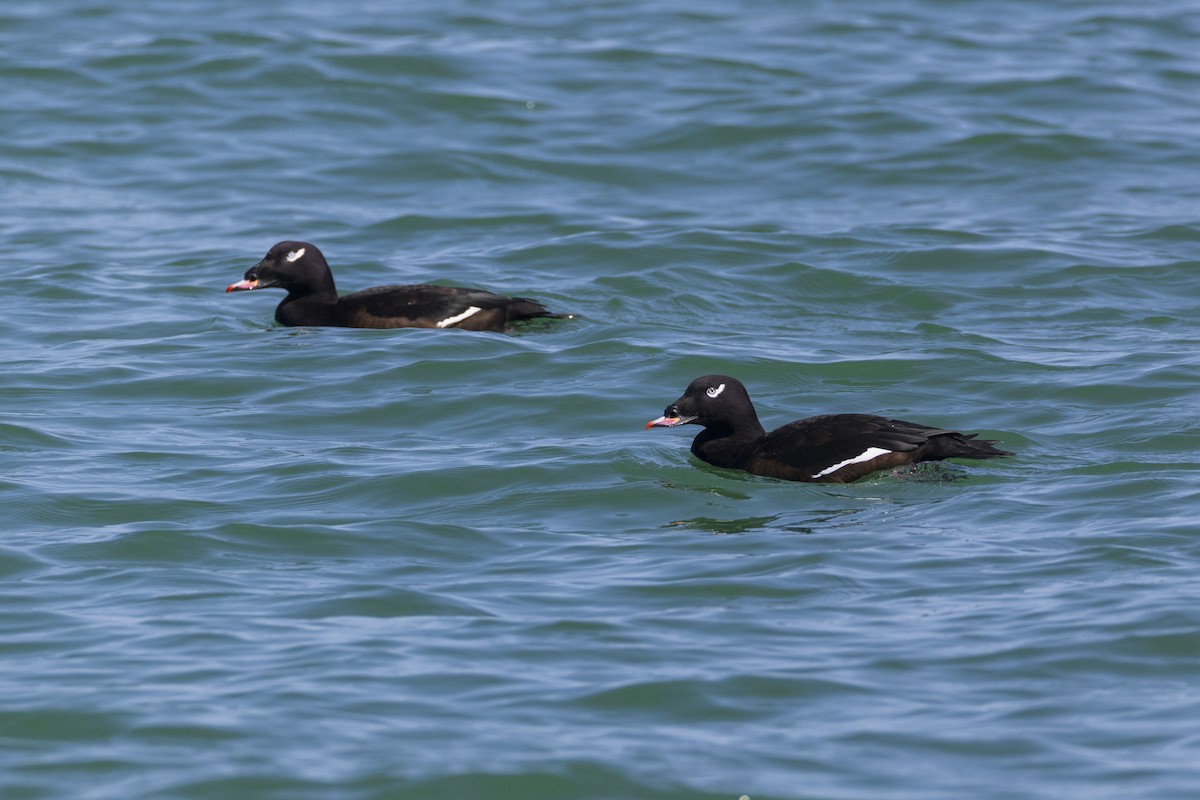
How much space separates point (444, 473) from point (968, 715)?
3903 mm

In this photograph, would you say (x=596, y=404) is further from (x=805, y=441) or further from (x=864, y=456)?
(x=864, y=456)

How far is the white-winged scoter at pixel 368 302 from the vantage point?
41.5ft

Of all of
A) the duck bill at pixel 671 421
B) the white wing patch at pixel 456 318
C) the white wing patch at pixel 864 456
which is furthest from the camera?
the white wing patch at pixel 456 318

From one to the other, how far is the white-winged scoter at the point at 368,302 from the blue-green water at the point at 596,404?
0.22 meters

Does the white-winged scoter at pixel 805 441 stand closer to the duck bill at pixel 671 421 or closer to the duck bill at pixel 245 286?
the duck bill at pixel 671 421

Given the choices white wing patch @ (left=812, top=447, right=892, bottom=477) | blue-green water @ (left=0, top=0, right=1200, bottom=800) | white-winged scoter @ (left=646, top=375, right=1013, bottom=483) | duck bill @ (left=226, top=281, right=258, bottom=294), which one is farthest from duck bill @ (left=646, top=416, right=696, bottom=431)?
duck bill @ (left=226, top=281, right=258, bottom=294)

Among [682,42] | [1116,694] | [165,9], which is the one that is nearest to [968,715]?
[1116,694]

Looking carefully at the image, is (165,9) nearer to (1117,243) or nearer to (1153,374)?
(1117,243)

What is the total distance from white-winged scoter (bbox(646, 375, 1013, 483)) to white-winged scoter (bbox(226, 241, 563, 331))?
2.64 metres

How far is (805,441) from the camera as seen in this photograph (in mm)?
9742

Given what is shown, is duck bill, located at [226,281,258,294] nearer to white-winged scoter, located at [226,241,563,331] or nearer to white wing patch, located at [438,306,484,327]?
white-winged scoter, located at [226,241,563,331]

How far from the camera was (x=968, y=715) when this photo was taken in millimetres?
6457

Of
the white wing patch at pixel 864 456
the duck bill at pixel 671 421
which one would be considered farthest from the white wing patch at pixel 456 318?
the white wing patch at pixel 864 456

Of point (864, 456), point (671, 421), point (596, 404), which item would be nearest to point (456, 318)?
point (596, 404)
